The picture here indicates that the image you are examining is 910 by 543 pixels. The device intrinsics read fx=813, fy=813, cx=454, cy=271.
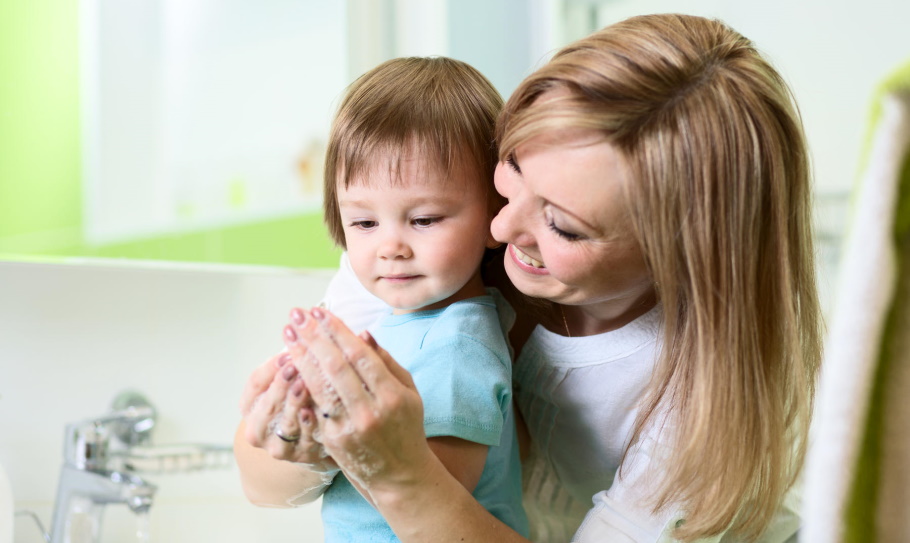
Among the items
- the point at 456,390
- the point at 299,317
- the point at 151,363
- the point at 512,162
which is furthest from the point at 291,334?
the point at 151,363

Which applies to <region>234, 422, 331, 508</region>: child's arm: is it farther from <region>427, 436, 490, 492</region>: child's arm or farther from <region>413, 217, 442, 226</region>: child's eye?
<region>413, 217, 442, 226</region>: child's eye

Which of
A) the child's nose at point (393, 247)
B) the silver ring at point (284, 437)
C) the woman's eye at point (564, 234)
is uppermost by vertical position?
the woman's eye at point (564, 234)

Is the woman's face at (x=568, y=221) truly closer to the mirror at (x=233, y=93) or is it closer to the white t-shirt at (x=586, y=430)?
the white t-shirt at (x=586, y=430)

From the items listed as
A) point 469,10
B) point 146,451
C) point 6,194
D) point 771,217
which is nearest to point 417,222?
point 771,217

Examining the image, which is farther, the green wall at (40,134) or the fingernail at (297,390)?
the green wall at (40,134)

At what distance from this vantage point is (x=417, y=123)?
776 millimetres

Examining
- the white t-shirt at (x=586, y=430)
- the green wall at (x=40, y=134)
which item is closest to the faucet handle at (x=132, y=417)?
the green wall at (x=40, y=134)

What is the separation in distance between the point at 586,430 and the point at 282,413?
1.47 feet

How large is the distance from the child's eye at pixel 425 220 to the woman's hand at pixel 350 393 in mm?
201

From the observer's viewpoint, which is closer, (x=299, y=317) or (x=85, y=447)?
(x=299, y=317)

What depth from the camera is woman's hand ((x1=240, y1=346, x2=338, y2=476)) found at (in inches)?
Result: 23.9

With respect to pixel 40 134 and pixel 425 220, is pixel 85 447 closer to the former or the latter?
pixel 40 134

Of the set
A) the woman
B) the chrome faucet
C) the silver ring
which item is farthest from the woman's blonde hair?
the chrome faucet

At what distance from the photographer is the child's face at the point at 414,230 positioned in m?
0.77
